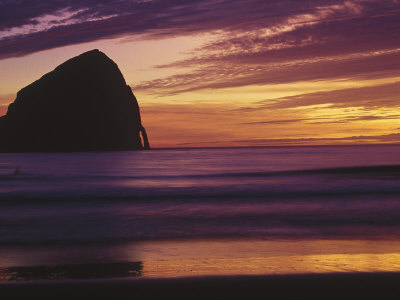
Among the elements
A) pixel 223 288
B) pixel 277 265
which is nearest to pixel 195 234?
pixel 277 265

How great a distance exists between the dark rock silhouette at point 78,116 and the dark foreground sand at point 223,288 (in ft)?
399

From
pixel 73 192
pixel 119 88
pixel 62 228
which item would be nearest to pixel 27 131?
pixel 119 88

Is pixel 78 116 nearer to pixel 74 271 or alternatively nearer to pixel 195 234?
pixel 195 234

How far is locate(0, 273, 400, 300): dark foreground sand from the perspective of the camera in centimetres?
556

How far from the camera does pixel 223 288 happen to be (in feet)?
19.1

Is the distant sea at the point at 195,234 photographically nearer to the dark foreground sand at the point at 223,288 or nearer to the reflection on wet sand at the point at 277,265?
the reflection on wet sand at the point at 277,265

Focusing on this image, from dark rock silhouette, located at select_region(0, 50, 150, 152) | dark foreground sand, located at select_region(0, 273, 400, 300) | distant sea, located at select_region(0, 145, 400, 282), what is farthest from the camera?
dark rock silhouette, located at select_region(0, 50, 150, 152)

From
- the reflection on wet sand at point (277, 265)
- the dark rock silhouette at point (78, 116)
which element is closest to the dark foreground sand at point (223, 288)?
the reflection on wet sand at point (277, 265)

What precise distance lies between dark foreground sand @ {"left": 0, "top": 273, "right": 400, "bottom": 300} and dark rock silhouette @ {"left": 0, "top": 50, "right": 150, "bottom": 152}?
122 m

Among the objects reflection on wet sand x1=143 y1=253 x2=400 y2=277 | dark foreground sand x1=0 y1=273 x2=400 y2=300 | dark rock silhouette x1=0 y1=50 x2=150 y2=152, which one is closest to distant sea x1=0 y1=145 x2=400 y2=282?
reflection on wet sand x1=143 y1=253 x2=400 y2=277

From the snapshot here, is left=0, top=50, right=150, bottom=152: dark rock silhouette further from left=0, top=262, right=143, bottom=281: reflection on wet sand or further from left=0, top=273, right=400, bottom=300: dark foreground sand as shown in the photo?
left=0, top=273, right=400, bottom=300: dark foreground sand

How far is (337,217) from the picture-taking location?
46.6ft

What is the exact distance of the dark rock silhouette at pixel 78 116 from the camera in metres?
128

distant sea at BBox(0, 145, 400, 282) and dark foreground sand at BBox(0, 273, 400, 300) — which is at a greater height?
dark foreground sand at BBox(0, 273, 400, 300)
